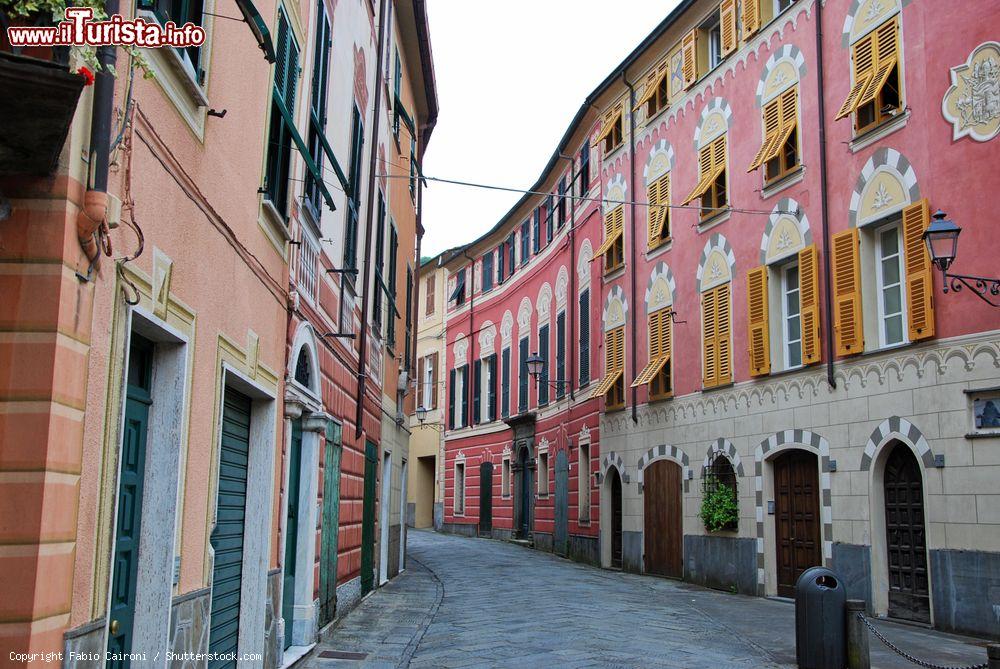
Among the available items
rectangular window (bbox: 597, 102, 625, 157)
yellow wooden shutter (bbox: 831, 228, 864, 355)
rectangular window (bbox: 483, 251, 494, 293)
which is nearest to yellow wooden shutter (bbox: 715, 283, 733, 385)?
yellow wooden shutter (bbox: 831, 228, 864, 355)

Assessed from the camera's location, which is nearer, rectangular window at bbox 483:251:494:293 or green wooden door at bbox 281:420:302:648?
green wooden door at bbox 281:420:302:648

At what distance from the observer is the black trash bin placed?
9031 mm

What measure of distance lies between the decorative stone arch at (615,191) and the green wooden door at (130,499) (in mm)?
18134

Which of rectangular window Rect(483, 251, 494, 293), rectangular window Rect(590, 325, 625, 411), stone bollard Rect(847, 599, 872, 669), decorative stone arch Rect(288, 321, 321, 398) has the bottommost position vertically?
stone bollard Rect(847, 599, 872, 669)

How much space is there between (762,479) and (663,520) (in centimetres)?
394

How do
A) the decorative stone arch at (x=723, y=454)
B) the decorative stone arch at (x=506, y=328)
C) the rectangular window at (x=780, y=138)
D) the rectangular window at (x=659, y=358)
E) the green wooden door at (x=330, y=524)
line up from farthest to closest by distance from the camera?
the decorative stone arch at (x=506, y=328)
the rectangular window at (x=659, y=358)
the decorative stone arch at (x=723, y=454)
the rectangular window at (x=780, y=138)
the green wooden door at (x=330, y=524)

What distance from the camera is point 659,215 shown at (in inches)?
829

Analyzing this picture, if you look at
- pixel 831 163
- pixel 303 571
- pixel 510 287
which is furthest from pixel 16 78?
pixel 510 287

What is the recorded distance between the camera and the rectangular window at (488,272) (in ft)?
120

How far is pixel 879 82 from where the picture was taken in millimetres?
13609

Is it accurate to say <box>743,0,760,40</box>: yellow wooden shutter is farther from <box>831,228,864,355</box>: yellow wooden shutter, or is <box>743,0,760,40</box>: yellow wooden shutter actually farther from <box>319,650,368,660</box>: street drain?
<box>319,650,368,660</box>: street drain

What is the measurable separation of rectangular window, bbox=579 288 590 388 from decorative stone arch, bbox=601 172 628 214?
2.51 meters

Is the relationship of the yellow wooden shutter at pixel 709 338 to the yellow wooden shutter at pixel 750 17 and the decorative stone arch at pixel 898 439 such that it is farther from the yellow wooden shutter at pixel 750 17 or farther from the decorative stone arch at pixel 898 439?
the yellow wooden shutter at pixel 750 17

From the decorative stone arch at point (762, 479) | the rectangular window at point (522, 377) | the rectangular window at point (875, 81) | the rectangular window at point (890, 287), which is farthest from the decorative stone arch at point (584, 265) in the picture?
the rectangular window at point (890, 287)
